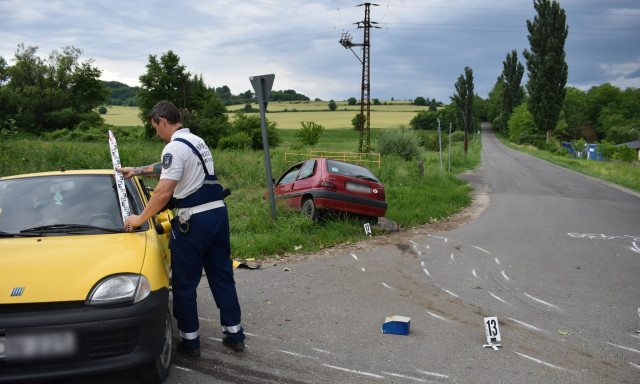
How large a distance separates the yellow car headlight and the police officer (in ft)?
2.02

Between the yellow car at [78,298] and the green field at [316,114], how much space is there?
75403 mm

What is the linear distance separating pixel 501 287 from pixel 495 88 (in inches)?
7160

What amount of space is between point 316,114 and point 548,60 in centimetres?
4268

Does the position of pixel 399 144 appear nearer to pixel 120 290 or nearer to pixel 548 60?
pixel 548 60

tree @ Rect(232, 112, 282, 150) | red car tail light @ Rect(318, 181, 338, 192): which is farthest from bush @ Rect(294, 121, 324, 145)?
red car tail light @ Rect(318, 181, 338, 192)

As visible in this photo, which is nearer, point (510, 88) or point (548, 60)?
point (548, 60)

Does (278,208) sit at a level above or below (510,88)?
below

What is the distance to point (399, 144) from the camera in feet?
148

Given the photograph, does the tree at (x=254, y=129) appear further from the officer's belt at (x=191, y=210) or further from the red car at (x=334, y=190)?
the officer's belt at (x=191, y=210)

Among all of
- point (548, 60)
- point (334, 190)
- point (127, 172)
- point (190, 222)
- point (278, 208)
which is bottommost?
point (278, 208)

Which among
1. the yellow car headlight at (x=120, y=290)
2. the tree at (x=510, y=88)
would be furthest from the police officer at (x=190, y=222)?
the tree at (x=510, y=88)

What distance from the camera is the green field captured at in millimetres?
83812

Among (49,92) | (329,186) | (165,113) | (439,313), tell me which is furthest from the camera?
(49,92)

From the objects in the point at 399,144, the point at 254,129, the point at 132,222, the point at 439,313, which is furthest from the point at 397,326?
the point at 254,129
